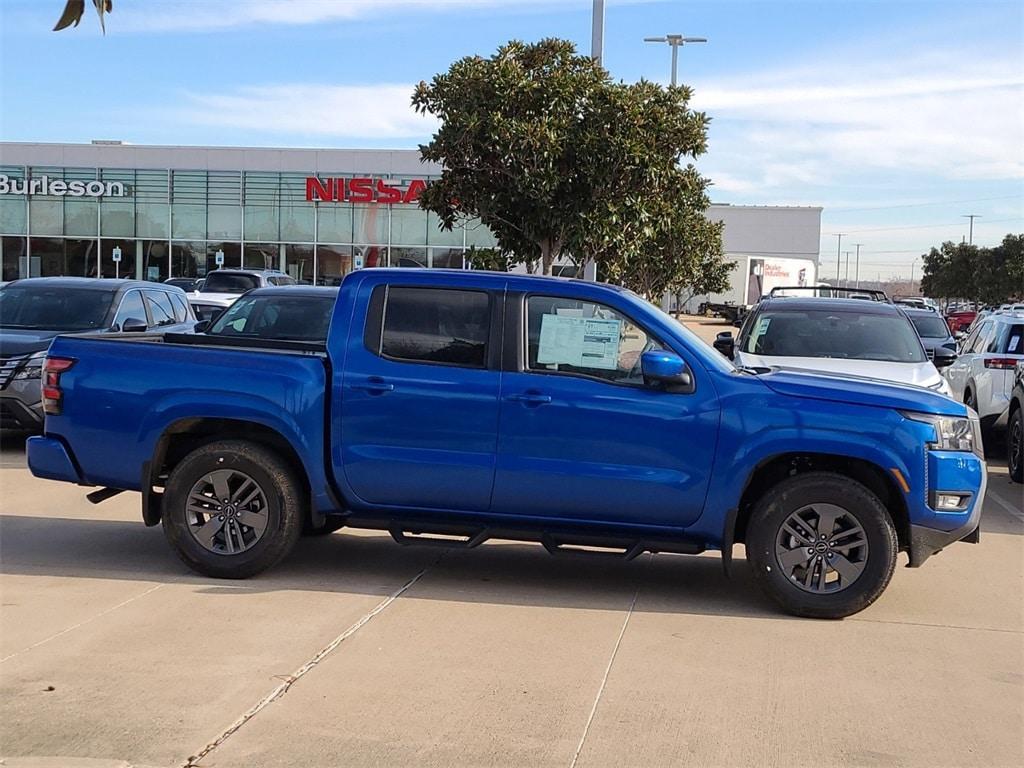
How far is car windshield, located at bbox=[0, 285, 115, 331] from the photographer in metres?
12.6

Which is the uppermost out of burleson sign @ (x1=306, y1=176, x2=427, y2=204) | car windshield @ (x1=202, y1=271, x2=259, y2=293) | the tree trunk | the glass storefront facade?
burleson sign @ (x1=306, y1=176, x2=427, y2=204)

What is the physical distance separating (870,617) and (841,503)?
743mm

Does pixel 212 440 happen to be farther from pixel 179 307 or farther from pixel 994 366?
pixel 994 366

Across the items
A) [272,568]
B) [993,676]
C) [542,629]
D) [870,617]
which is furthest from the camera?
[272,568]

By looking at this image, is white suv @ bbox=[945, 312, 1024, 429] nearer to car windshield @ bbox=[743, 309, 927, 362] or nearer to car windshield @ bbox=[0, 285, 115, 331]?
car windshield @ bbox=[743, 309, 927, 362]

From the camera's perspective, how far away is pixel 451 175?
1520 centimetres

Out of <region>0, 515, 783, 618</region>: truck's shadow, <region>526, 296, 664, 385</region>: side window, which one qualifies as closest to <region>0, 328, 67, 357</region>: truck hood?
<region>0, 515, 783, 618</region>: truck's shadow

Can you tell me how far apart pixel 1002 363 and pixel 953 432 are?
23.6 ft

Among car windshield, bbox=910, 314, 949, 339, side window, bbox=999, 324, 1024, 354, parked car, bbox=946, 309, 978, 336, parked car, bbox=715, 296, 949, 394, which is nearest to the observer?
parked car, bbox=715, 296, 949, 394

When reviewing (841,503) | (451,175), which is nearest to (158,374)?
(841,503)

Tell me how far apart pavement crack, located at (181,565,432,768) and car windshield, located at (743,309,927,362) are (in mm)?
5359

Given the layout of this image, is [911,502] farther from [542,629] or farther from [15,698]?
[15,698]

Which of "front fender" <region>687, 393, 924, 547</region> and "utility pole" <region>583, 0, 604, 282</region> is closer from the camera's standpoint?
"front fender" <region>687, 393, 924, 547</region>

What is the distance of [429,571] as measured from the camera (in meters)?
7.56
